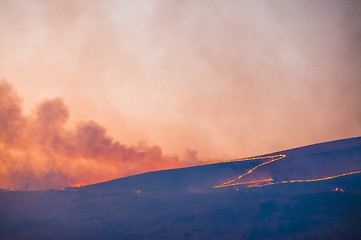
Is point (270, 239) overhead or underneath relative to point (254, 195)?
underneath

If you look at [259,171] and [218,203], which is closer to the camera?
[218,203]

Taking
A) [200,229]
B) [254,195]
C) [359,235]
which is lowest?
[359,235]

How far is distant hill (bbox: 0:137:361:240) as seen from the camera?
43.8 metres

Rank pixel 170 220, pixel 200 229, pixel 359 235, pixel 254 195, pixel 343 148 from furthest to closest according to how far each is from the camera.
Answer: pixel 343 148 → pixel 254 195 → pixel 170 220 → pixel 200 229 → pixel 359 235

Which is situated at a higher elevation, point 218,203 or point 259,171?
point 259,171

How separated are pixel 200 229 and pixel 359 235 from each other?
57.8ft

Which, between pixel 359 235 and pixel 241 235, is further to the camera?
pixel 241 235

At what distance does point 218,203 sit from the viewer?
5181 centimetres

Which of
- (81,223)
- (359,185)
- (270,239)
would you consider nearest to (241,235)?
(270,239)

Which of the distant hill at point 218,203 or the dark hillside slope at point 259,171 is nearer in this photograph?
the distant hill at point 218,203

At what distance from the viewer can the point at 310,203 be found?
47625mm

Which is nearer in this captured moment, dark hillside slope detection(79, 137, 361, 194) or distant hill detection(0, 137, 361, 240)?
distant hill detection(0, 137, 361, 240)

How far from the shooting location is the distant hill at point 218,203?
144 feet

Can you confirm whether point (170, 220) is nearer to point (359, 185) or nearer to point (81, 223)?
point (81, 223)
